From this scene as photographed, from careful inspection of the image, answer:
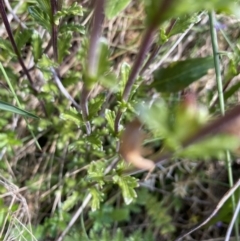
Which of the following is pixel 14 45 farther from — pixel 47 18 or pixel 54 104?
pixel 54 104

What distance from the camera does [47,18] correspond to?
1235mm

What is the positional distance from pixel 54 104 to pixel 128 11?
57 cm

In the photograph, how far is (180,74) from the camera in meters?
1.81

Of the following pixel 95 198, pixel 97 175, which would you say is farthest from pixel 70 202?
pixel 97 175

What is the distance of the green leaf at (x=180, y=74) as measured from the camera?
178cm

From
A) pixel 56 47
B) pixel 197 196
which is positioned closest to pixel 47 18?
pixel 56 47

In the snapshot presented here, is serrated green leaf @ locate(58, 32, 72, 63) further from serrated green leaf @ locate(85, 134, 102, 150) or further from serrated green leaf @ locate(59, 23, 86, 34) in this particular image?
serrated green leaf @ locate(85, 134, 102, 150)

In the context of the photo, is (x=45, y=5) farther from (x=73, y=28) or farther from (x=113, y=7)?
(x=113, y=7)

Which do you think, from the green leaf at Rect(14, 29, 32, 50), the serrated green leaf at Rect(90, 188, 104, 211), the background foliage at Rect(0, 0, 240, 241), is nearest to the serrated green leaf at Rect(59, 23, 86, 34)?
the background foliage at Rect(0, 0, 240, 241)

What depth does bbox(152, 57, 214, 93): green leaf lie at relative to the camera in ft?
5.85

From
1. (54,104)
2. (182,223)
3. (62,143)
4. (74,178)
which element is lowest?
(182,223)

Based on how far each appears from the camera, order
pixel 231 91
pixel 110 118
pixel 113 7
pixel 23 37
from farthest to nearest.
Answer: pixel 231 91
pixel 23 37
pixel 110 118
pixel 113 7

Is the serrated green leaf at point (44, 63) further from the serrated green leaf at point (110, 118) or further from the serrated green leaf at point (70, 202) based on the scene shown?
the serrated green leaf at point (70, 202)

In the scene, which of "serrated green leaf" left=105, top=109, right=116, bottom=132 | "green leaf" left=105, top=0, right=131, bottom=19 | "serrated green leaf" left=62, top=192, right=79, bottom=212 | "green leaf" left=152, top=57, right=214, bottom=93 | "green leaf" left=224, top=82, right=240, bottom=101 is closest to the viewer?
"green leaf" left=105, top=0, right=131, bottom=19
